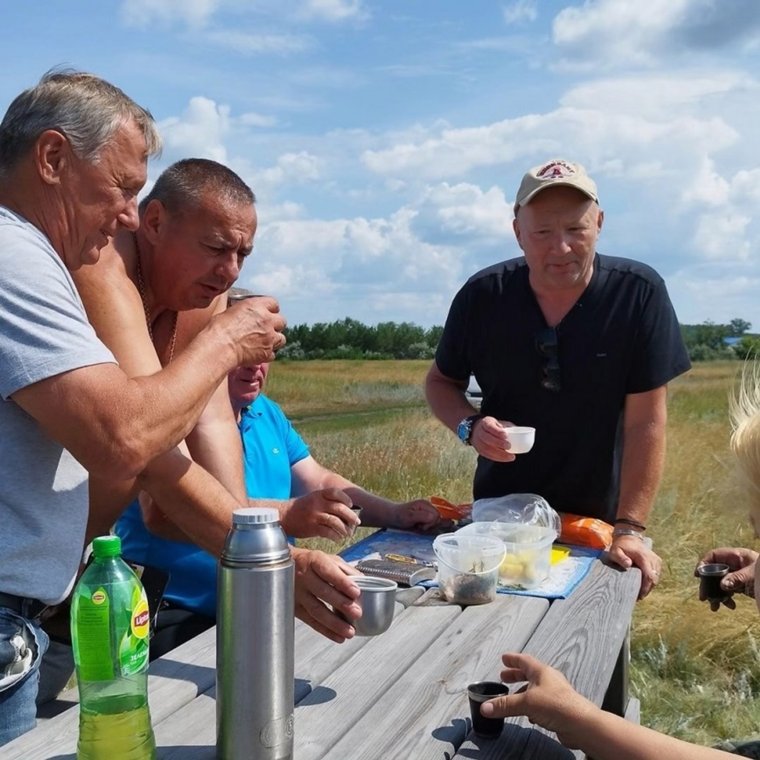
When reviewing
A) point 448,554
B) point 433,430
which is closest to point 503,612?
point 448,554

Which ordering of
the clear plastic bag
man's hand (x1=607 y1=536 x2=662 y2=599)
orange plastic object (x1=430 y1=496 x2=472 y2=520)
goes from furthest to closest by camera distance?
orange plastic object (x1=430 y1=496 x2=472 y2=520), the clear plastic bag, man's hand (x1=607 y1=536 x2=662 y2=599)

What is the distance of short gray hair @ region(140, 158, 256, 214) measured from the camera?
2.53m

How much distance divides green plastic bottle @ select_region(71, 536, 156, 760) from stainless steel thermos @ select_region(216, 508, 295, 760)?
0.44 feet

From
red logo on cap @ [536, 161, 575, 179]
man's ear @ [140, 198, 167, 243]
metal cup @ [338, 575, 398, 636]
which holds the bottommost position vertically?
metal cup @ [338, 575, 398, 636]

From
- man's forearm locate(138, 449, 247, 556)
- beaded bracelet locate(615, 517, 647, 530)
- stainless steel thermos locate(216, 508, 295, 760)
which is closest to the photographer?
stainless steel thermos locate(216, 508, 295, 760)

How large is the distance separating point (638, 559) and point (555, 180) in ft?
4.38

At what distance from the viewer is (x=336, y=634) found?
1.71 m

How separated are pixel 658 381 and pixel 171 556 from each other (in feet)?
5.90

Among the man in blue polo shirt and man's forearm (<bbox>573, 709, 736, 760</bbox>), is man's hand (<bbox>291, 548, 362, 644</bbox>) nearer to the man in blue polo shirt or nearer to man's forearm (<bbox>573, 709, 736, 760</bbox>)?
man's forearm (<bbox>573, 709, 736, 760</bbox>)

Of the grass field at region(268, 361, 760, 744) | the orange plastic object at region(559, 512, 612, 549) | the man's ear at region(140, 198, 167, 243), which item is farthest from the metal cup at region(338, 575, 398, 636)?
the orange plastic object at region(559, 512, 612, 549)

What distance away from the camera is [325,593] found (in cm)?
168

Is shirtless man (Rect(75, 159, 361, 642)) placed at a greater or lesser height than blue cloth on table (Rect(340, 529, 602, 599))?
greater

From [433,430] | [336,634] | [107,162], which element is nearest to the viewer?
[336,634]

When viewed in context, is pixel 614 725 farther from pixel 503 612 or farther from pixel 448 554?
pixel 448 554
